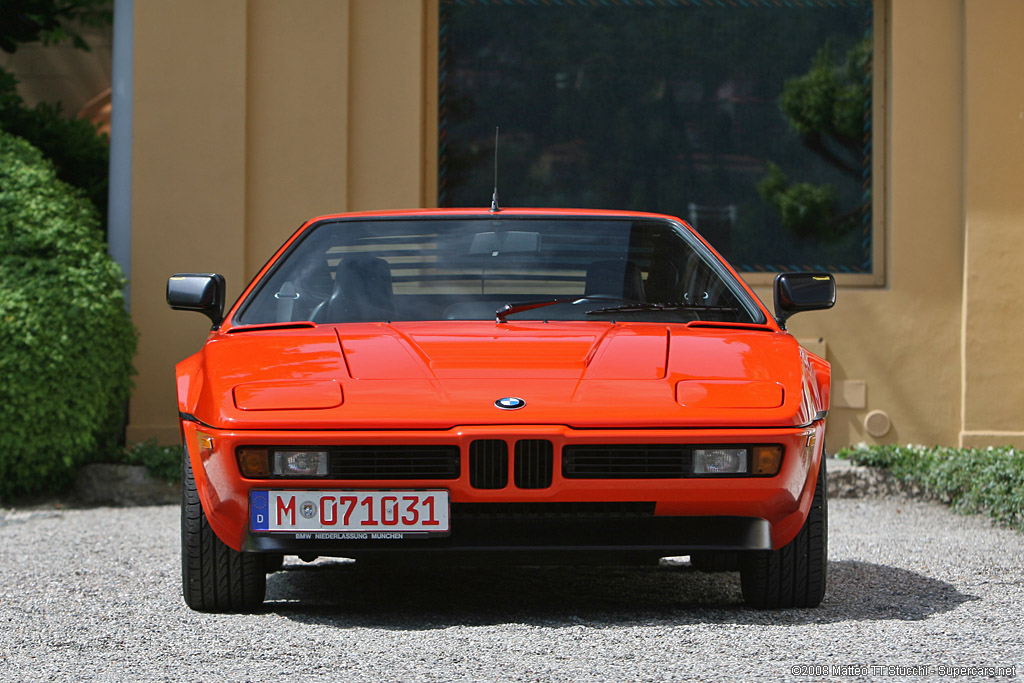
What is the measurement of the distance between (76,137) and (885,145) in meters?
6.18

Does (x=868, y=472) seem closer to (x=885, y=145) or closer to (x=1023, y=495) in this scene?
(x=1023, y=495)

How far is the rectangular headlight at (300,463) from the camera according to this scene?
345 cm

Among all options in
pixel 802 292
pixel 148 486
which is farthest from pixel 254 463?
pixel 148 486

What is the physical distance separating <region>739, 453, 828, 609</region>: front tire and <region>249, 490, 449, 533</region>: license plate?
3.59ft

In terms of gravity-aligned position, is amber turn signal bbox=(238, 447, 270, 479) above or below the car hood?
below

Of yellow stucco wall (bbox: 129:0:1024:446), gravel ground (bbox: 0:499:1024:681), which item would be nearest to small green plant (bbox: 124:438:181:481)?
yellow stucco wall (bbox: 129:0:1024:446)

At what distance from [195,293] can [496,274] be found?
108cm

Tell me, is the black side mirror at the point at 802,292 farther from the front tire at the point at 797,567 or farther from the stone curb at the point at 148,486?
the stone curb at the point at 148,486

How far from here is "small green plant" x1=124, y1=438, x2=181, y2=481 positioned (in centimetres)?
741

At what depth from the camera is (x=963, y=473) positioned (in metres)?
6.93

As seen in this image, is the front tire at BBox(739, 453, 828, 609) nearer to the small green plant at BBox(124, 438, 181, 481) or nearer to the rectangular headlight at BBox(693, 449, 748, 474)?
the rectangular headlight at BBox(693, 449, 748, 474)

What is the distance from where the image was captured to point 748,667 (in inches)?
122

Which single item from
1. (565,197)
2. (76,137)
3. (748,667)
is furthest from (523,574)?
(76,137)

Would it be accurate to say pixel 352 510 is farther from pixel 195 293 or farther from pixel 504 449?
pixel 195 293
